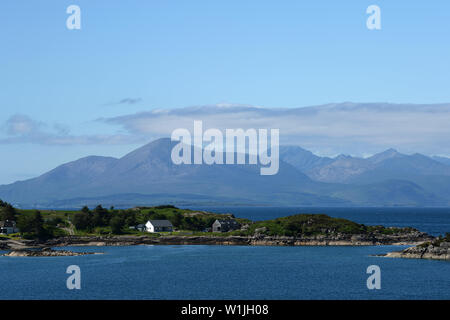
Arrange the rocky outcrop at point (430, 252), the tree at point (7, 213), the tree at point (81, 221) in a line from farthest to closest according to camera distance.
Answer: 1. the tree at point (81, 221)
2. the tree at point (7, 213)
3. the rocky outcrop at point (430, 252)

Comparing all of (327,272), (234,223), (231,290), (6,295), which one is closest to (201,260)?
(327,272)

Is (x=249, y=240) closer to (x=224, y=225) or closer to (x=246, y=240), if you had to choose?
(x=246, y=240)

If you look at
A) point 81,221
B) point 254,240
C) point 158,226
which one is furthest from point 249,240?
point 81,221

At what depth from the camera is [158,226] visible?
185 metres

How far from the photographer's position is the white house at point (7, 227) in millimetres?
174500

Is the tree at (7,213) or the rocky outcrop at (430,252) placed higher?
the tree at (7,213)

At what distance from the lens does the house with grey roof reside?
18588 centimetres

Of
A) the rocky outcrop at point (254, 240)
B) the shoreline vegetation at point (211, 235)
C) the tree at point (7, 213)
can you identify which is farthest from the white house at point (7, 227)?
the rocky outcrop at point (254, 240)

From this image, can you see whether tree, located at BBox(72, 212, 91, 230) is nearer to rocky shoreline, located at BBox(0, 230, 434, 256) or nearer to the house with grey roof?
rocky shoreline, located at BBox(0, 230, 434, 256)

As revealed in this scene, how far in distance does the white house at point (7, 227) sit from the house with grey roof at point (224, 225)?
5787 centimetres

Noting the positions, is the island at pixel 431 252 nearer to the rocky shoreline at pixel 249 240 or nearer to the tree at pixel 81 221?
the rocky shoreline at pixel 249 240

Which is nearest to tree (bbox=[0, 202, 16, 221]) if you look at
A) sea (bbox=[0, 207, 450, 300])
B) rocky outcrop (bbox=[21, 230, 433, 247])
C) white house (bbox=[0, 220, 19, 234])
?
white house (bbox=[0, 220, 19, 234])

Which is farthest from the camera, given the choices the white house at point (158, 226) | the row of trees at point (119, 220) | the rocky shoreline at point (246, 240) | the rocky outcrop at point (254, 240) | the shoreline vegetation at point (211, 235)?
the white house at point (158, 226)
